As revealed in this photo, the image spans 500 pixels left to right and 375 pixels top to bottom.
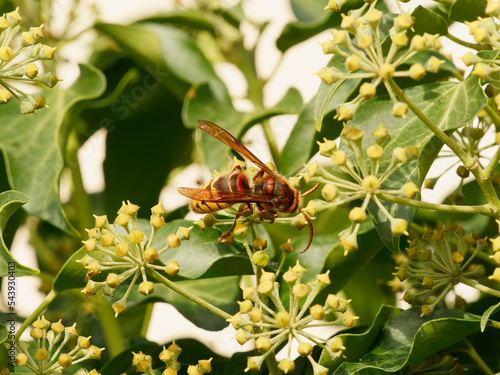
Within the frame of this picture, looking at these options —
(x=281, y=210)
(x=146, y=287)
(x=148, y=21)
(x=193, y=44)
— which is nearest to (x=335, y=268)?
(x=281, y=210)

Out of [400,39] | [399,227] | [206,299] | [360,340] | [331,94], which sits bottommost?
[206,299]

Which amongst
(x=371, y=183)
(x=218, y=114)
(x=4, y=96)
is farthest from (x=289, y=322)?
(x=218, y=114)

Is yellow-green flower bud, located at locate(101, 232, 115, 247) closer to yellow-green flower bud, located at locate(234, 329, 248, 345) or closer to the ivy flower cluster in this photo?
yellow-green flower bud, located at locate(234, 329, 248, 345)

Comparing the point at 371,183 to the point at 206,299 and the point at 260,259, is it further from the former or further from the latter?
the point at 206,299

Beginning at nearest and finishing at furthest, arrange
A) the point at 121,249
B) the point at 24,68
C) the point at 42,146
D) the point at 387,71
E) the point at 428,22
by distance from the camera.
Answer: the point at 387,71
the point at 121,249
the point at 24,68
the point at 428,22
the point at 42,146

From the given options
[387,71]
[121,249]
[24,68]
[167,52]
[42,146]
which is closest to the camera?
[387,71]

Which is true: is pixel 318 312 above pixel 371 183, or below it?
below

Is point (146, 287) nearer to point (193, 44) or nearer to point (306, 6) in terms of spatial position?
point (193, 44)

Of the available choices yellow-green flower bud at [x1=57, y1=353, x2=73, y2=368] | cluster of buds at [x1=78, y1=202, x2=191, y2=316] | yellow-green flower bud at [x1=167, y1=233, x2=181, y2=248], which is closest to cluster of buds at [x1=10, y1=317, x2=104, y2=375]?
yellow-green flower bud at [x1=57, y1=353, x2=73, y2=368]
